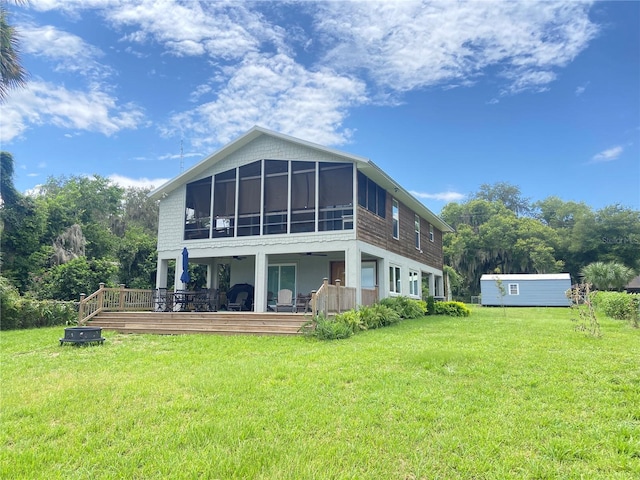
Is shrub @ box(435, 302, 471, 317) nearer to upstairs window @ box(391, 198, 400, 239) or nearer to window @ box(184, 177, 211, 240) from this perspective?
upstairs window @ box(391, 198, 400, 239)

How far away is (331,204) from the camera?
13.8m

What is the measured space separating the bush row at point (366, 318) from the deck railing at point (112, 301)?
7.08 metres

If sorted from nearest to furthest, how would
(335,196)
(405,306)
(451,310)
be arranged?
(335,196), (405,306), (451,310)

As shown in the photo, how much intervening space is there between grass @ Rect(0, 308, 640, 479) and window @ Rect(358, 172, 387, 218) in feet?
24.0

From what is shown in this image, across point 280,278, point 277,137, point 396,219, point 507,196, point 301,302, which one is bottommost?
point 301,302

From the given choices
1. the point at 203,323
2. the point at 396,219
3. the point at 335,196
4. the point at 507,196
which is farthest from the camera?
the point at 507,196

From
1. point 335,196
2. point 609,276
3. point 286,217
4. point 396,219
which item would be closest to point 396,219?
point 396,219

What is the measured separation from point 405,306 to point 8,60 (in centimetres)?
1485

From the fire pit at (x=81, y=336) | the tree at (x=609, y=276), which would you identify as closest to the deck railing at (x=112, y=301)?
the fire pit at (x=81, y=336)

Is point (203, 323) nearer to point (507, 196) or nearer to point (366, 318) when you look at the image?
point (366, 318)

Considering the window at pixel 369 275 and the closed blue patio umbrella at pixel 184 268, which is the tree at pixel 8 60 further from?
the window at pixel 369 275

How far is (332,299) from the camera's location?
11.5 metres

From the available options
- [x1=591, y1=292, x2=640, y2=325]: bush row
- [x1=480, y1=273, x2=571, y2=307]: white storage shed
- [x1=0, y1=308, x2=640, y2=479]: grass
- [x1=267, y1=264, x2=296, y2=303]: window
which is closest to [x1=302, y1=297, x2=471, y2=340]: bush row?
[x1=0, y1=308, x2=640, y2=479]: grass

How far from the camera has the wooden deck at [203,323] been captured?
35.4ft
